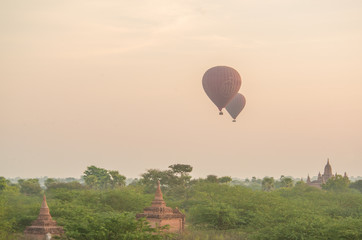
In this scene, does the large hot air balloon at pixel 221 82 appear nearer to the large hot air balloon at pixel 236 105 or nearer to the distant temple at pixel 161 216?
the large hot air balloon at pixel 236 105

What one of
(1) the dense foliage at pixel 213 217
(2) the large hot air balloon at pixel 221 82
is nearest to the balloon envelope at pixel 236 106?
(1) the dense foliage at pixel 213 217

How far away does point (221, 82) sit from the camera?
258ft

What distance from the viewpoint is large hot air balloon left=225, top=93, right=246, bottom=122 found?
9881cm

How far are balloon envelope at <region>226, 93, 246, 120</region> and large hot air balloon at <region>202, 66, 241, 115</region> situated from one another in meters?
18.0

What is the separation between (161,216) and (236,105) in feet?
162

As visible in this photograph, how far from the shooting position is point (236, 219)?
2259 inches

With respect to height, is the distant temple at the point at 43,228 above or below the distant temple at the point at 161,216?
below

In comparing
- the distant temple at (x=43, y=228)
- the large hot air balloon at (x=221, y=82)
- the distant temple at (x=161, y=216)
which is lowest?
the distant temple at (x=43, y=228)

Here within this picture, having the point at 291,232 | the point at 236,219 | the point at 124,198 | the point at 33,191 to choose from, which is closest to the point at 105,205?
the point at 124,198

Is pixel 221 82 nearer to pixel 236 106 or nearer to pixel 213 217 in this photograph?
pixel 236 106

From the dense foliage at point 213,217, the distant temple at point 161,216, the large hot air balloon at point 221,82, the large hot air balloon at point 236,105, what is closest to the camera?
the dense foliage at point 213,217

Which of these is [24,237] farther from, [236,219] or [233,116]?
[233,116]

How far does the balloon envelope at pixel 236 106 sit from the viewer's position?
98812 mm

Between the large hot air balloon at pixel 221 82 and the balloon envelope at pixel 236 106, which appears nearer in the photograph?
the large hot air balloon at pixel 221 82
